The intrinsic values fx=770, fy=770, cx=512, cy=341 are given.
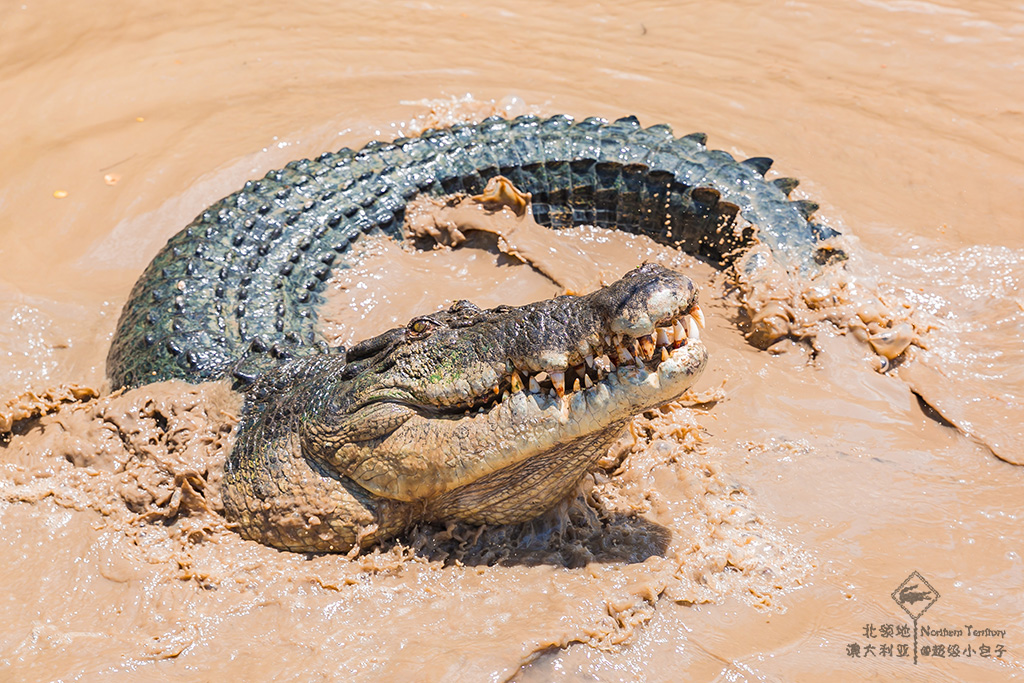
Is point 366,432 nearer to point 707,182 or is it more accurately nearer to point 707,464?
point 707,464

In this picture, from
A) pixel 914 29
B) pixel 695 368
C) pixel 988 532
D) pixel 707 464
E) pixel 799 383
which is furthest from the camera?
pixel 914 29

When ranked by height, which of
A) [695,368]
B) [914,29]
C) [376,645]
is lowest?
[376,645]

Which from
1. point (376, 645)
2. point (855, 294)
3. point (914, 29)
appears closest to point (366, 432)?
point (376, 645)

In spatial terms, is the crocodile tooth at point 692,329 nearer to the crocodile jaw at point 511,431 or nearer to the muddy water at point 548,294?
the crocodile jaw at point 511,431
